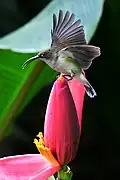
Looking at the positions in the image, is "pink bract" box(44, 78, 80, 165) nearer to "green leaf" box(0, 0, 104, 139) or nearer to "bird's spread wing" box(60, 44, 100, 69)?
"bird's spread wing" box(60, 44, 100, 69)

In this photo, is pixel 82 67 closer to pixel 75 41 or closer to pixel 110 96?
pixel 75 41

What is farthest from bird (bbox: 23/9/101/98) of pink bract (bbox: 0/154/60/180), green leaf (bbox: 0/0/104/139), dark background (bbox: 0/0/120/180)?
dark background (bbox: 0/0/120/180)

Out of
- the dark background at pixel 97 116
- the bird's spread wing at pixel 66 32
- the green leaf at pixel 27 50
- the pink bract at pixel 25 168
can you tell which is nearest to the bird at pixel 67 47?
the bird's spread wing at pixel 66 32

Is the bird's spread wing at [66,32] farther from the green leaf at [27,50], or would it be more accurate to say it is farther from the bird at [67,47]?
the green leaf at [27,50]

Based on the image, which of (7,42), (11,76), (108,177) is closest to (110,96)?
(108,177)

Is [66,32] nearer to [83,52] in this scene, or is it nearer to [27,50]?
[83,52]

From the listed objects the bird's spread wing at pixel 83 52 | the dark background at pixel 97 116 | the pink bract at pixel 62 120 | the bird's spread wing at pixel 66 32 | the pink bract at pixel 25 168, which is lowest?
the pink bract at pixel 25 168

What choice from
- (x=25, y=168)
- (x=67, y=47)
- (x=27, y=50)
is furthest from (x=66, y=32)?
(x=27, y=50)
